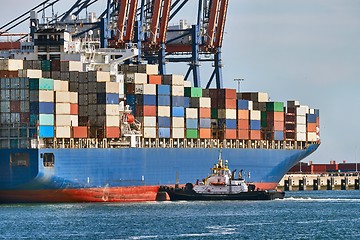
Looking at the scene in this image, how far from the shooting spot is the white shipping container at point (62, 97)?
94169mm

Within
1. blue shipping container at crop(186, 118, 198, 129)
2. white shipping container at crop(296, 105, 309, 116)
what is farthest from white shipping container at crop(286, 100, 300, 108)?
blue shipping container at crop(186, 118, 198, 129)

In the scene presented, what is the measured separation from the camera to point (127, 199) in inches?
3917

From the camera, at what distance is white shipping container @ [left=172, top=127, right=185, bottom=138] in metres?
103

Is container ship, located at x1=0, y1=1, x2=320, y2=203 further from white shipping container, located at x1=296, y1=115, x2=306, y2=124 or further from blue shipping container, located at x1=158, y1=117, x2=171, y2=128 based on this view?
white shipping container, located at x1=296, y1=115, x2=306, y2=124

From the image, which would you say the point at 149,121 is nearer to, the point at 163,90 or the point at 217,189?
the point at 163,90

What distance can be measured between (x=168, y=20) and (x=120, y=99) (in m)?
18.2

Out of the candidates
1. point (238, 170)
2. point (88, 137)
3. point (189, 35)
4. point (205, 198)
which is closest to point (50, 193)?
point (88, 137)

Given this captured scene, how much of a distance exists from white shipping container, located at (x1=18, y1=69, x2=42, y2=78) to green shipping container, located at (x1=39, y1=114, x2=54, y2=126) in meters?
3.39

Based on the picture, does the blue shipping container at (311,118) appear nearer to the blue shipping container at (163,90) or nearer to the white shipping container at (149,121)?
the blue shipping container at (163,90)

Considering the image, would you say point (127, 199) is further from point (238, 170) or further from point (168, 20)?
point (168, 20)

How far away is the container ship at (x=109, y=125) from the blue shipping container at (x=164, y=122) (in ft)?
0.23

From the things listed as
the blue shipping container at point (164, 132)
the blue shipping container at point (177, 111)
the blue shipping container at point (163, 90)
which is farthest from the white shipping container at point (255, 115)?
the blue shipping container at point (163, 90)

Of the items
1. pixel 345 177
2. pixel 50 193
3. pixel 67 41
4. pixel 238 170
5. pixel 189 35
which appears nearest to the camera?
pixel 50 193

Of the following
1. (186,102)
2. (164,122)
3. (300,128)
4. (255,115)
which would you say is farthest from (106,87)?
(300,128)
